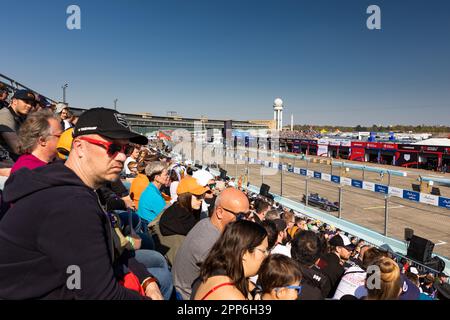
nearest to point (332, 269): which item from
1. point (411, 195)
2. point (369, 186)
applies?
point (411, 195)

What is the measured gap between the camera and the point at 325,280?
3.81 m

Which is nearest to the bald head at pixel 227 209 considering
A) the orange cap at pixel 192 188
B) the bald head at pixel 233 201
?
the bald head at pixel 233 201

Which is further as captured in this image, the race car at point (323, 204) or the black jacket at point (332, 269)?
the race car at point (323, 204)

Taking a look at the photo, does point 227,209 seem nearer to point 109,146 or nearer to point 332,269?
point 109,146

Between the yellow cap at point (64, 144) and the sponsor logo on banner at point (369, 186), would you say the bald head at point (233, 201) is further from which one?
the sponsor logo on banner at point (369, 186)

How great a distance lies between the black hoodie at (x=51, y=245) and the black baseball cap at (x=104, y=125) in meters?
0.35

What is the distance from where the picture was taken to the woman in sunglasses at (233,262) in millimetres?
1839

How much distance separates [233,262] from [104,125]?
1.21 m

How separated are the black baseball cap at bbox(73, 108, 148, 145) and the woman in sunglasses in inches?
39.1

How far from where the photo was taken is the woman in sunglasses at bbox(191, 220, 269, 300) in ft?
6.03

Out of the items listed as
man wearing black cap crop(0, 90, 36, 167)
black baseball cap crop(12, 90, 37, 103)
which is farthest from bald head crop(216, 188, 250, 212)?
black baseball cap crop(12, 90, 37, 103)

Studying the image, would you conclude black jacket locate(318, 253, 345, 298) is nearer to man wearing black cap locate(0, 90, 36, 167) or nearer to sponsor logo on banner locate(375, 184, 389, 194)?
man wearing black cap locate(0, 90, 36, 167)

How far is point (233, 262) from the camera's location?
1.99 m

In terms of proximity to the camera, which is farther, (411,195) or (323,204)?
(323,204)
